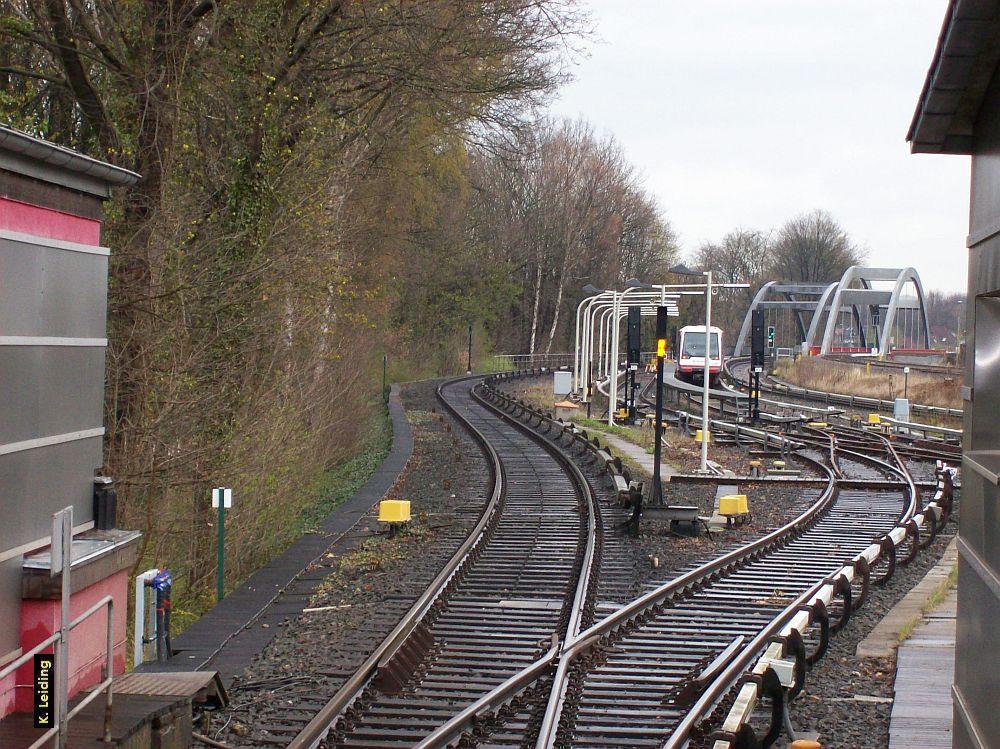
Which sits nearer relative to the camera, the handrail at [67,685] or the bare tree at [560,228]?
the handrail at [67,685]

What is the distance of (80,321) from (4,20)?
296 inches

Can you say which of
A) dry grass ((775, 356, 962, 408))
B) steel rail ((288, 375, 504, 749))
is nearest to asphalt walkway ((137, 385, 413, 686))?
steel rail ((288, 375, 504, 749))

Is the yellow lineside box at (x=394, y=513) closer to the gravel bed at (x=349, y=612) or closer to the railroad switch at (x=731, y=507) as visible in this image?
the gravel bed at (x=349, y=612)

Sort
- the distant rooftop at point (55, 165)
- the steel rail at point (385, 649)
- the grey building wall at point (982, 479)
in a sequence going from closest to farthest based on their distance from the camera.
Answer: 1. the grey building wall at point (982, 479)
2. the distant rooftop at point (55, 165)
3. the steel rail at point (385, 649)

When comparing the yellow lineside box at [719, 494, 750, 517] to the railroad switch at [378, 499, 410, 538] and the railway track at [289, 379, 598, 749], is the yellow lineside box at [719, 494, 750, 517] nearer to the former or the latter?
the railway track at [289, 379, 598, 749]

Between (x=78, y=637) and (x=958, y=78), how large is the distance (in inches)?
207

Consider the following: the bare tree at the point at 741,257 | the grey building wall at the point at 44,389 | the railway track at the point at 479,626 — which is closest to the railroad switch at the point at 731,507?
the railway track at the point at 479,626

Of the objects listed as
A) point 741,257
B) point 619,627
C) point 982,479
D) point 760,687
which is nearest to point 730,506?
point 619,627

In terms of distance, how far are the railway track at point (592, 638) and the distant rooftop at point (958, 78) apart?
3.40 metres

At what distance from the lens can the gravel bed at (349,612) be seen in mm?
7832

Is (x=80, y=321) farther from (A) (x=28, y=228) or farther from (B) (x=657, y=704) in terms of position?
(B) (x=657, y=704)

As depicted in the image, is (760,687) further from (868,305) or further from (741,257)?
(741,257)

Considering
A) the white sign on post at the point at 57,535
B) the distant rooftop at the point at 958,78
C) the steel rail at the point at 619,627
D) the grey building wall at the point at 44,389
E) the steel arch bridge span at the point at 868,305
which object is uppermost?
the steel arch bridge span at the point at 868,305

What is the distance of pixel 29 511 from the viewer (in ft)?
19.8
